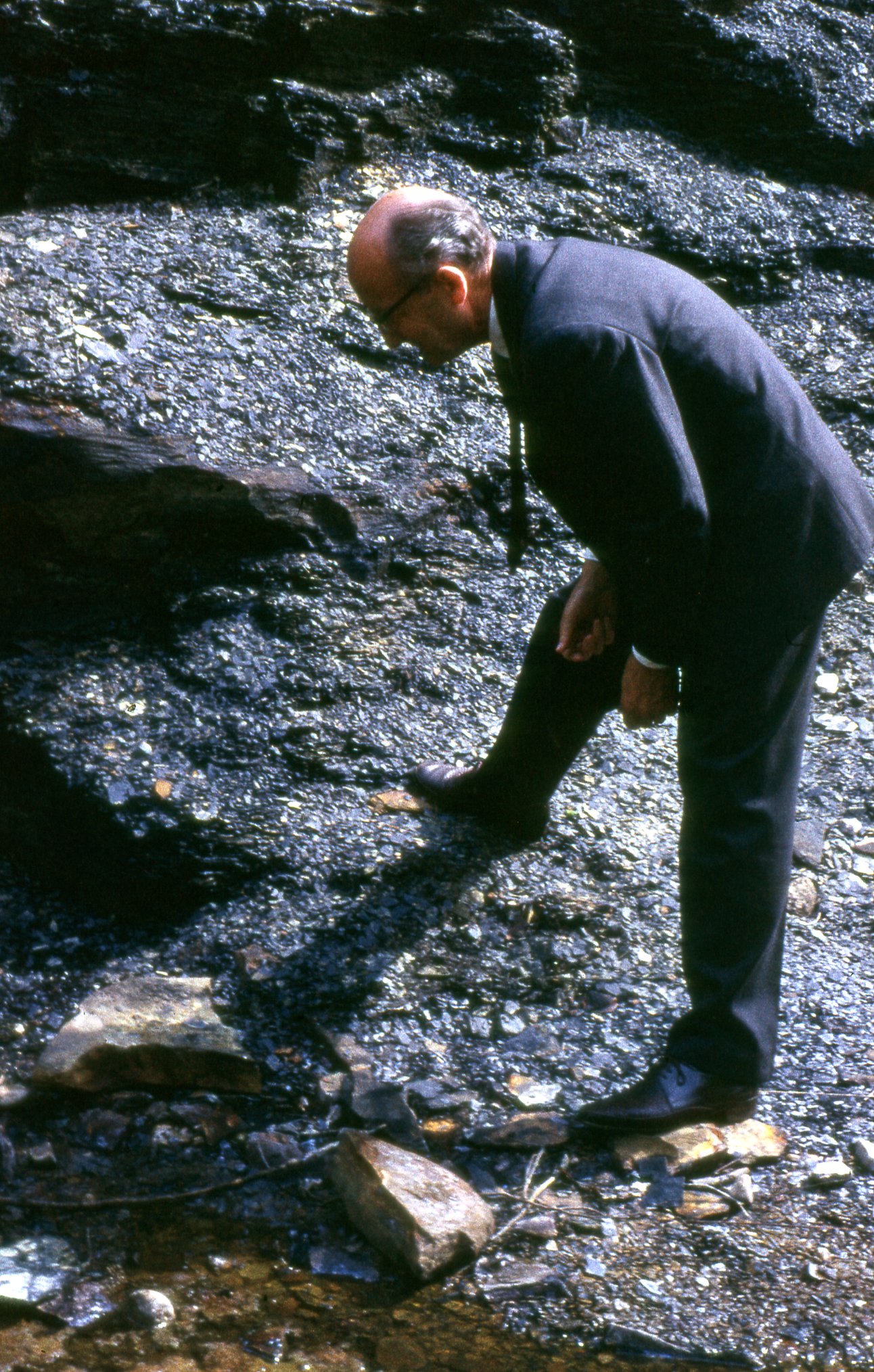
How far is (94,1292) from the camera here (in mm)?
1889

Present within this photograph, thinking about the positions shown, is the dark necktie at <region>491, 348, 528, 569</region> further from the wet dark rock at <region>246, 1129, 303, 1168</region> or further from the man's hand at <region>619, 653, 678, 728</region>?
the wet dark rock at <region>246, 1129, 303, 1168</region>

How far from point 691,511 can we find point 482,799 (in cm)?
116

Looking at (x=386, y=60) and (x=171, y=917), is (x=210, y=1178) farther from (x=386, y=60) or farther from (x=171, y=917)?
(x=386, y=60)

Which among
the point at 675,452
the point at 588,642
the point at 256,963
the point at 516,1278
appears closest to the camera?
the point at 675,452

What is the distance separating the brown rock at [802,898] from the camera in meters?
2.85

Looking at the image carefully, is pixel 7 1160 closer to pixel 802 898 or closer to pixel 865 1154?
pixel 865 1154

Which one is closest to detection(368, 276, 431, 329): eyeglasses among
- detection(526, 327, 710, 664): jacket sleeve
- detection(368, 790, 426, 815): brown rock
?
detection(526, 327, 710, 664): jacket sleeve

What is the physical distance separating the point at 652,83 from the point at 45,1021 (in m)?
4.17

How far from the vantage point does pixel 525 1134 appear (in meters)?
2.21

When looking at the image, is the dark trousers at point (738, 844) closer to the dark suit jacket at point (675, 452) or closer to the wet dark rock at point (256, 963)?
the dark suit jacket at point (675, 452)

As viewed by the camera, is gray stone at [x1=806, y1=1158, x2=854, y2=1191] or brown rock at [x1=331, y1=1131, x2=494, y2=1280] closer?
brown rock at [x1=331, y1=1131, x2=494, y2=1280]

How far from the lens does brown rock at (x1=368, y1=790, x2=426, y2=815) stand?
289 centimetres

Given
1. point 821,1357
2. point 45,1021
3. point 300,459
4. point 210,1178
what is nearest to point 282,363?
point 300,459

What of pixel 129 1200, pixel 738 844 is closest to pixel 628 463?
pixel 738 844
